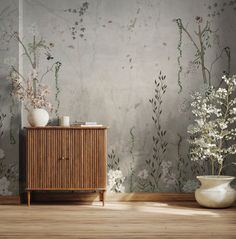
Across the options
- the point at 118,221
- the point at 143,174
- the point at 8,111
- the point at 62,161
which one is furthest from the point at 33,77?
the point at 118,221

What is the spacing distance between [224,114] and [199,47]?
0.73 m

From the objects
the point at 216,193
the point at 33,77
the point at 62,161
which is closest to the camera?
the point at 216,193

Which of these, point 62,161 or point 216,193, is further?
point 62,161

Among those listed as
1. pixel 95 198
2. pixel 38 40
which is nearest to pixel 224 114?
pixel 95 198

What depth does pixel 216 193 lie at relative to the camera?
4.20m

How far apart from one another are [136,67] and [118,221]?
1.76 metres

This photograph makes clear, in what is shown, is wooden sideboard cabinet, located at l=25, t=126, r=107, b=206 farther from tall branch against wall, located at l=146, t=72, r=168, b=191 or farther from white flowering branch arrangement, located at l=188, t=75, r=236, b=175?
white flowering branch arrangement, located at l=188, t=75, r=236, b=175

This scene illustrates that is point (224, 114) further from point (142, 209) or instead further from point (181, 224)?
point (181, 224)

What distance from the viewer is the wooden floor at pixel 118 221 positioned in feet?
10.4

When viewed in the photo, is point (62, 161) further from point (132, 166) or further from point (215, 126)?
point (215, 126)

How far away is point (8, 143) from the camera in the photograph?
458 centimetres

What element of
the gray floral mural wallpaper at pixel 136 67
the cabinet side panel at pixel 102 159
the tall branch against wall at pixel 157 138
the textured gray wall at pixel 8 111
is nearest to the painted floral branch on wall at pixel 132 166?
the gray floral mural wallpaper at pixel 136 67

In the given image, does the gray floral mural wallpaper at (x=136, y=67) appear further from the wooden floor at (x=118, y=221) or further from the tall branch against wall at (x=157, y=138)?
the wooden floor at (x=118, y=221)

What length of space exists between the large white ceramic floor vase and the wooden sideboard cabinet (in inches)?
36.0
